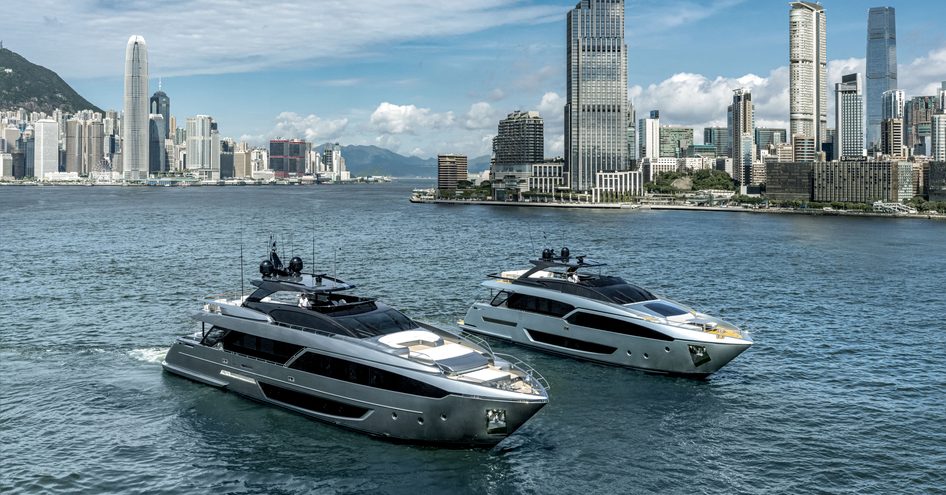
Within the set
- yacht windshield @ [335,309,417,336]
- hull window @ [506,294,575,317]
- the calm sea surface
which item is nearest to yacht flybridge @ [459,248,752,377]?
hull window @ [506,294,575,317]

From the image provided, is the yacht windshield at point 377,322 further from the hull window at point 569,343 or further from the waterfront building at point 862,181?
the waterfront building at point 862,181

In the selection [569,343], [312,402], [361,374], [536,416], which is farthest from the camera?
[569,343]

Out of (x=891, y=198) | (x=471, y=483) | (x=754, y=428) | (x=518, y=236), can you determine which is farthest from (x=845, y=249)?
(x=891, y=198)

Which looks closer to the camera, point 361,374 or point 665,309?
point 361,374

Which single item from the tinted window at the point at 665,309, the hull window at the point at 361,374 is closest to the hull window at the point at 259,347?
the hull window at the point at 361,374

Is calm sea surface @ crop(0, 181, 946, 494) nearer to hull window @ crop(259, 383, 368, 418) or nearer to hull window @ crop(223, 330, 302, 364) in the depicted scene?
hull window @ crop(259, 383, 368, 418)

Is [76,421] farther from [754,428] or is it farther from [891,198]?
[891,198]

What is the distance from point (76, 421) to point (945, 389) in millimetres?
26780

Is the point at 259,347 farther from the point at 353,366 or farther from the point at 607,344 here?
the point at 607,344

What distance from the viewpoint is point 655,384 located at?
25109 millimetres

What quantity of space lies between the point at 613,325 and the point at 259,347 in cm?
1197

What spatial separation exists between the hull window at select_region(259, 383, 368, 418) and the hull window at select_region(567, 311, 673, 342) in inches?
413

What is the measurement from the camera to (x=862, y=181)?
188 metres

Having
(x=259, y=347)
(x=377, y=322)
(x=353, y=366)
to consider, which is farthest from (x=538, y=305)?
(x=259, y=347)
